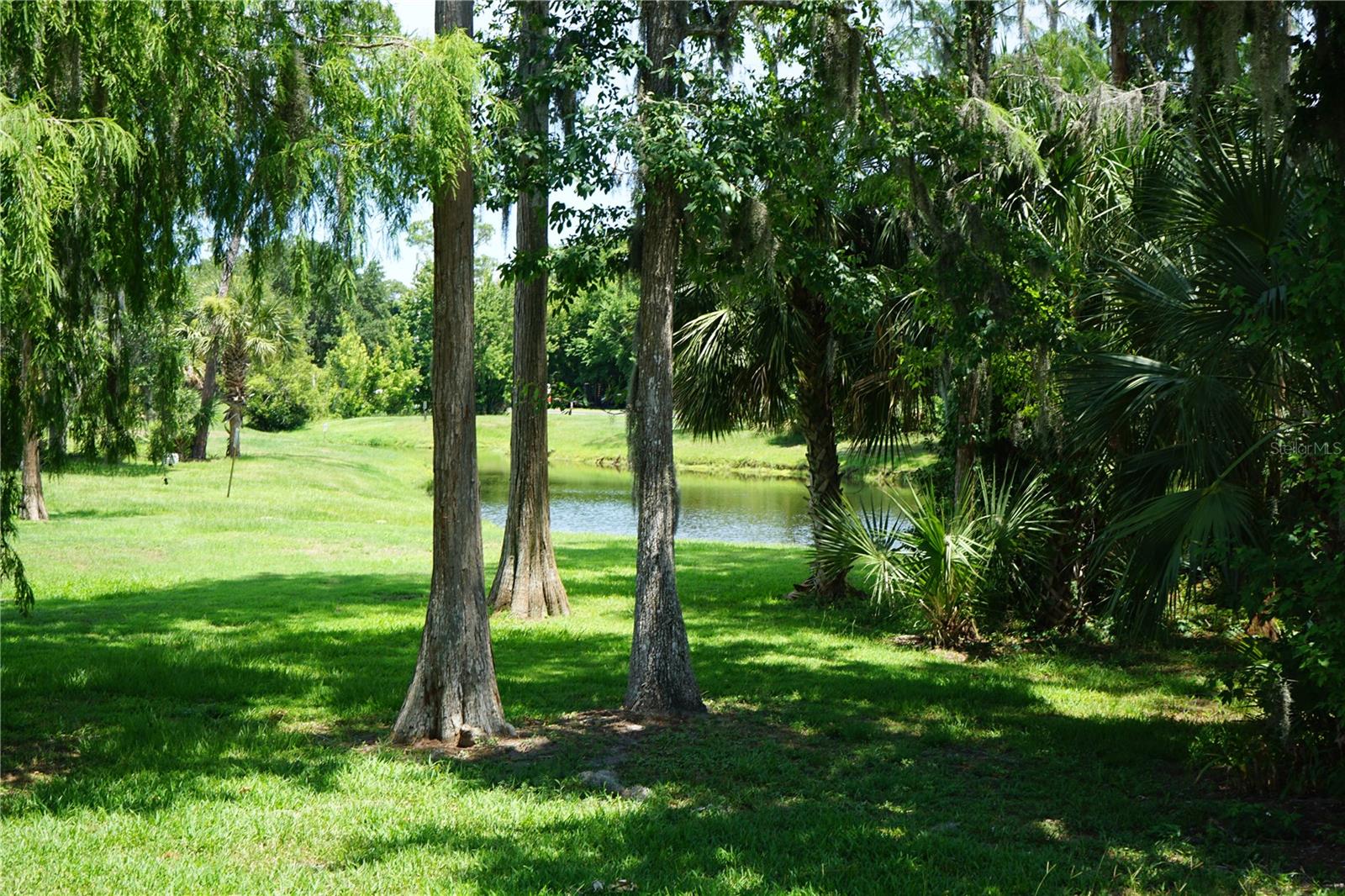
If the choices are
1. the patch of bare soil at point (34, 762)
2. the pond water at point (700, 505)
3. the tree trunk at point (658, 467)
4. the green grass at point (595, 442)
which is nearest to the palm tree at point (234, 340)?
the pond water at point (700, 505)

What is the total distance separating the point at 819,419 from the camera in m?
14.9

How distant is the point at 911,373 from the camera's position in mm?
11625

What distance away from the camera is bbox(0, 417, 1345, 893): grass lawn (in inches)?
203

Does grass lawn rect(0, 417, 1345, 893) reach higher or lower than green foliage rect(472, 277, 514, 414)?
lower

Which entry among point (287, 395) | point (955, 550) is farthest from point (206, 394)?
point (955, 550)

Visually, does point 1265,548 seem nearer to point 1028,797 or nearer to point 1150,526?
point 1150,526

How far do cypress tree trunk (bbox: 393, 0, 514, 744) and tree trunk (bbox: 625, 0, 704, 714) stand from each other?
1.23 meters

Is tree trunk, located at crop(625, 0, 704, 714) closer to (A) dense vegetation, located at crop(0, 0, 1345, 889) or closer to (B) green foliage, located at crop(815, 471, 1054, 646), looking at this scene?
(A) dense vegetation, located at crop(0, 0, 1345, 889)

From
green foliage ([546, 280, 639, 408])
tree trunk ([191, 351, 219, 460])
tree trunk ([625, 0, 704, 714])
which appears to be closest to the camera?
tree trunk ([625, 0, 704, 714])

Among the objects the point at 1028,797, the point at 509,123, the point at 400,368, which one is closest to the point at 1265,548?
the point at 1028,797

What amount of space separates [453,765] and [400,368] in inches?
2155
